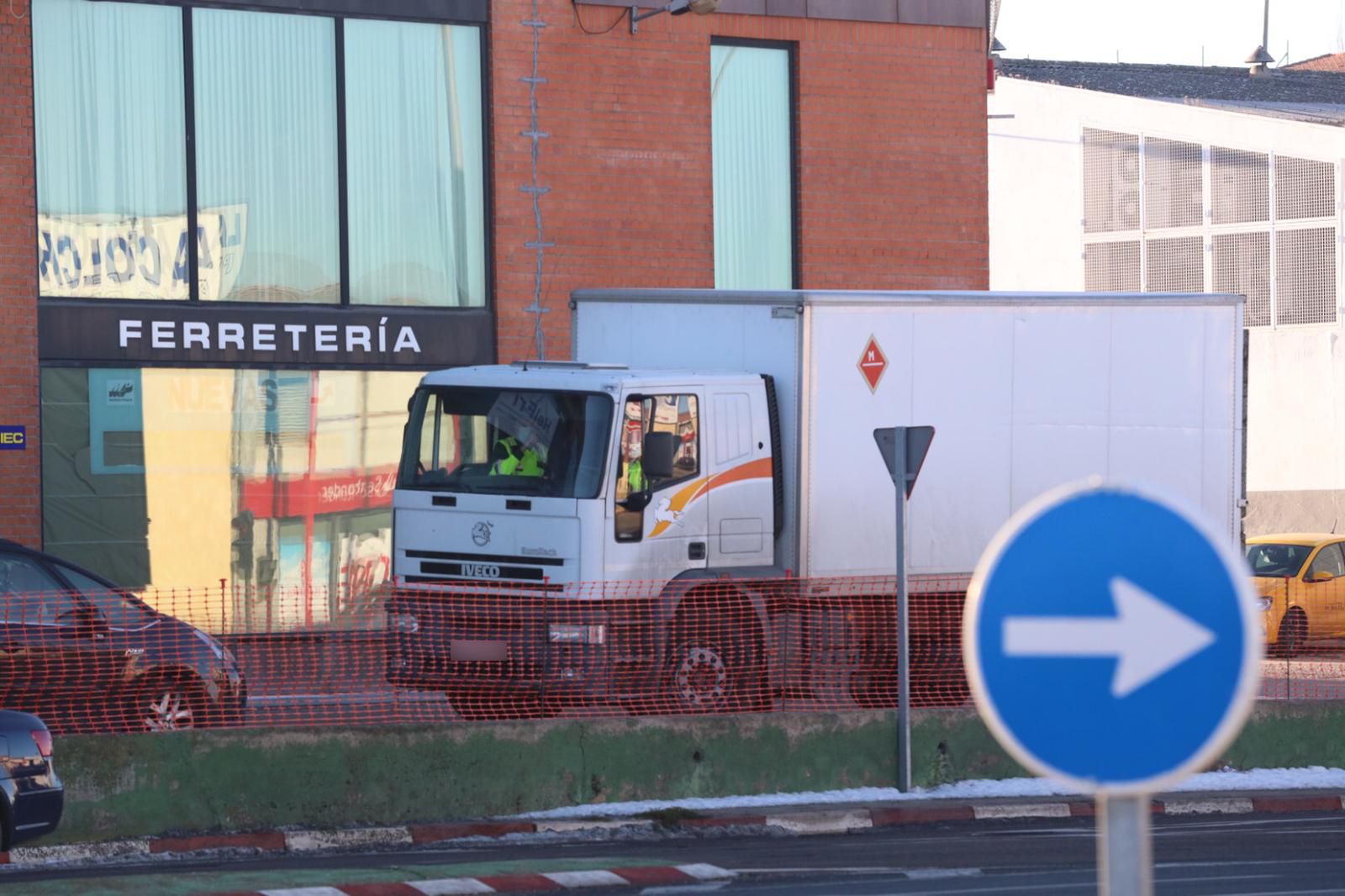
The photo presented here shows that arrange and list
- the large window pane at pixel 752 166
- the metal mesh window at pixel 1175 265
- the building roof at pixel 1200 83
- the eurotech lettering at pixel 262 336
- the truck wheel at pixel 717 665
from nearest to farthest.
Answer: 1. the truck wheel at pixel 717 665
2. the eurotech lettering at pixel 262 336
3. the large window pane at pixel 752 166
4. the metal mesh window at pixel 1175 265
5. the building roof at pixel 1200 83

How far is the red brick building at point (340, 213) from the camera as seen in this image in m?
19.4

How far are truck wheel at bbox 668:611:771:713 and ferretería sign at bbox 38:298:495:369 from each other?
24.4ft

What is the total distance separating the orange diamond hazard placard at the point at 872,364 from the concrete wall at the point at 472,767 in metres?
2.91

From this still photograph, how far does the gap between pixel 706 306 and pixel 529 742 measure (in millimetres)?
4559

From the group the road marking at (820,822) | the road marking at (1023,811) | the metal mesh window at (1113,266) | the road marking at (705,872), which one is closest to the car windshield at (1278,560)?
the road marking at (1023,811)

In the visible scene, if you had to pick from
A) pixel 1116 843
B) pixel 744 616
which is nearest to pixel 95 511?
pixel 744 616

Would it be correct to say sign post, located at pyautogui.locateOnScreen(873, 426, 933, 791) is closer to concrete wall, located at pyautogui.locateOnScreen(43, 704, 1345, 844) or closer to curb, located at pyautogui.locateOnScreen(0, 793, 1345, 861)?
concrete wall, located at pyautogui.locateOnScreen(43, 704, 1345, 844)

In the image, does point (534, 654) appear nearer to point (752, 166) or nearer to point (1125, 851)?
point (752, 166)

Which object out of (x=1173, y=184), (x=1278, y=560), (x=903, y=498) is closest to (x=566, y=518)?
(x=903, y=498)

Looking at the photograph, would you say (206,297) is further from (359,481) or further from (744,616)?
(744,616)

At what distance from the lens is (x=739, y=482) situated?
15.1 m

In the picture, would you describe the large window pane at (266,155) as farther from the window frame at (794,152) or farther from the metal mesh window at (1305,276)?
the metal mesh window at (1305,276)

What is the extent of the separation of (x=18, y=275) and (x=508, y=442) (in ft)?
22.6

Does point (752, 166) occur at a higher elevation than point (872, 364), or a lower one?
higher
